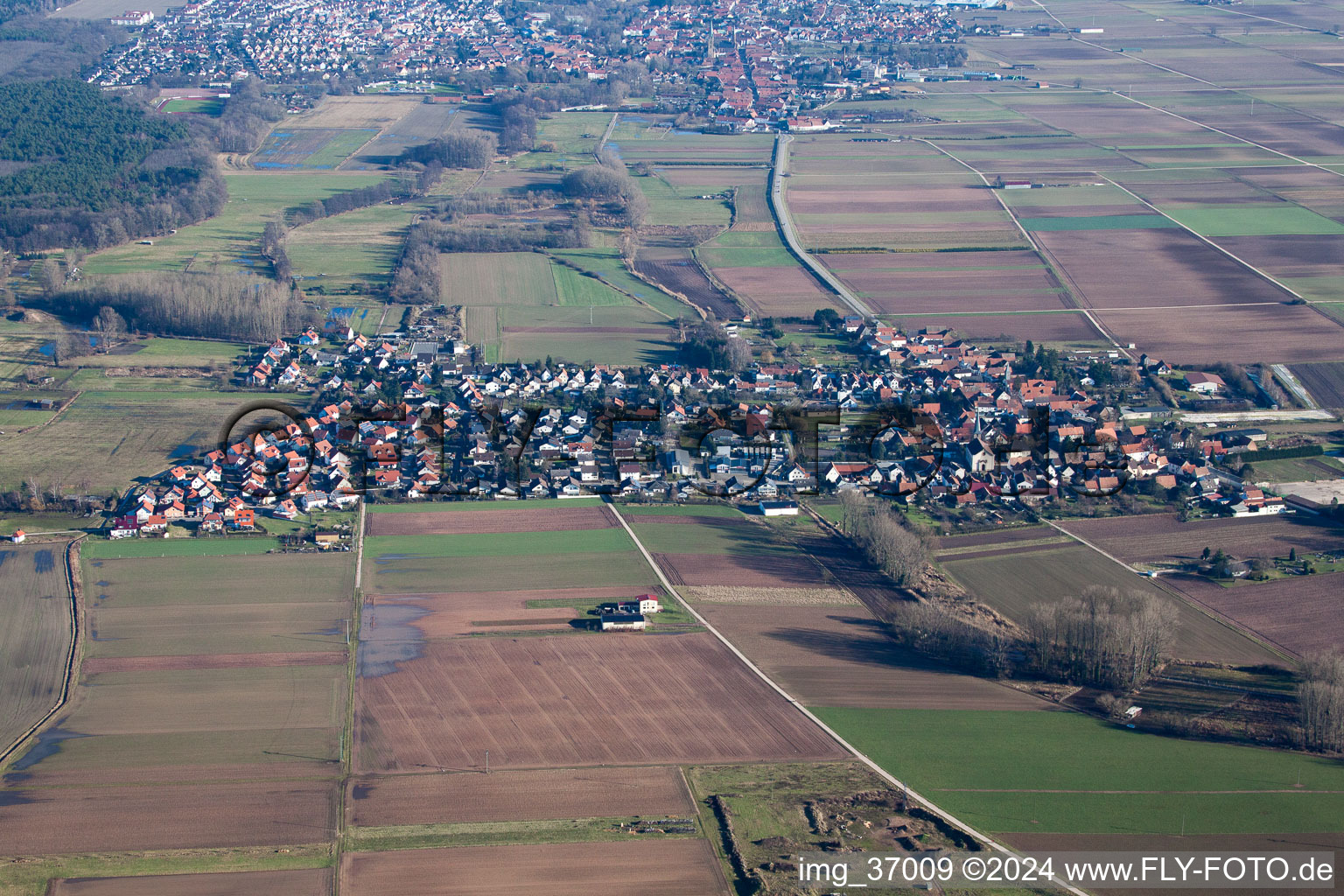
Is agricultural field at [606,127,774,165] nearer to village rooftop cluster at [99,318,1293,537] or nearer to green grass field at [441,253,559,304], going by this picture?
green grass field at [441,253,559,304]

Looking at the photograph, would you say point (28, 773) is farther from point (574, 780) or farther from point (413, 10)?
point (413, 10)

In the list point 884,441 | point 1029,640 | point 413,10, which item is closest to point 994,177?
point 884,441

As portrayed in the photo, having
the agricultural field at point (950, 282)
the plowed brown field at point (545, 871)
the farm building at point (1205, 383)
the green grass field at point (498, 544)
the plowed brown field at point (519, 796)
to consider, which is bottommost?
the plowed brown field at point (545, 871)

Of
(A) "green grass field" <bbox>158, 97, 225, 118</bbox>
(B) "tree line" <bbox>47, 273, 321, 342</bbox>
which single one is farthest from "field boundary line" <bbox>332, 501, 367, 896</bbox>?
(A) "green grass field" <bbox>158, 97, 225, 118</bbox>

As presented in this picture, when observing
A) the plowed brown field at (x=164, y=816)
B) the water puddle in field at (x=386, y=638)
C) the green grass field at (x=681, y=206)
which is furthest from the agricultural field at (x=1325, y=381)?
the plowed brown field at (x=164, y=816)

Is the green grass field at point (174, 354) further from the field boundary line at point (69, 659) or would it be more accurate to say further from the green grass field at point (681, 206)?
the green grass field at point (681, 206)

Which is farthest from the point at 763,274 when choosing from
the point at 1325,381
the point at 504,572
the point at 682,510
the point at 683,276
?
the point at 504,572

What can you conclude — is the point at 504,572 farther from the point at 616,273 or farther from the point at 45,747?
the point at 616,273
